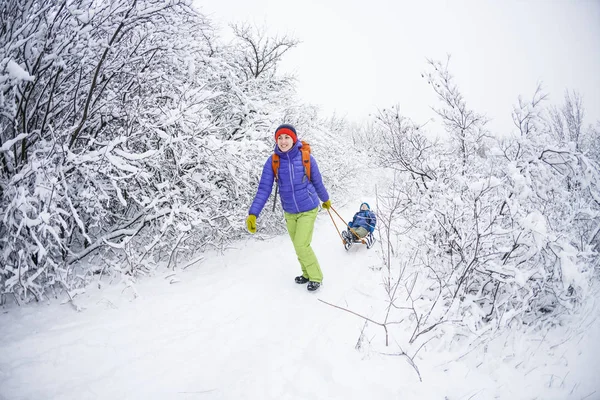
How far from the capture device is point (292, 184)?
3373 millimetres

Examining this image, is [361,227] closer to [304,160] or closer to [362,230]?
[362,230]

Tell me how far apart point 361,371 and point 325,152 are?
7.38m

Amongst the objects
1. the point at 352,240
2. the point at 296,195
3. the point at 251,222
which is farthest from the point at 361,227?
the point at 251,222

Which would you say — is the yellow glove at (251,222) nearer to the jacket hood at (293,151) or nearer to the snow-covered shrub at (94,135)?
the snow-covered shrub at (94,135)

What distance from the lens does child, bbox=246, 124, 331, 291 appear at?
10.9 ft

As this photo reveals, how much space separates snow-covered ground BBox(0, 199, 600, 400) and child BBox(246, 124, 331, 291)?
1.85ft

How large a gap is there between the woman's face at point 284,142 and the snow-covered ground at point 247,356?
1884mm

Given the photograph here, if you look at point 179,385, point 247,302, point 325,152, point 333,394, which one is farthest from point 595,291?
point 325,152

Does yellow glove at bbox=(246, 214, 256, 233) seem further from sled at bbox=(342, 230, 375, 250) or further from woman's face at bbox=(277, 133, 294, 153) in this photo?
sled at bbox=(342, 230, 375, 250)

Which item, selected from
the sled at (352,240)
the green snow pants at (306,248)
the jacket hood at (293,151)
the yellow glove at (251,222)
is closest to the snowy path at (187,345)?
the green snow pants at (306,248)

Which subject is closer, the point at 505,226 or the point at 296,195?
the point at 505,226

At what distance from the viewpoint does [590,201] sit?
8.73 feet

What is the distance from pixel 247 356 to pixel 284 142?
232 cm

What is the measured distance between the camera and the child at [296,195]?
332cm
